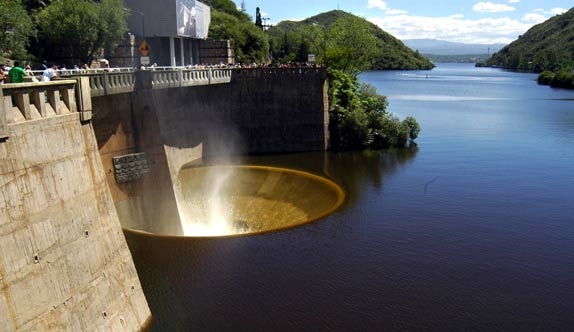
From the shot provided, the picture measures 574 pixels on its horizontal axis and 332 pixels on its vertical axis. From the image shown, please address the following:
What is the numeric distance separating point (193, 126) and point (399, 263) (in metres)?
26.7

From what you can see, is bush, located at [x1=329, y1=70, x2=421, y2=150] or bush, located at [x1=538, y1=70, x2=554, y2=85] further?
bush, located at [x1=538, y1=70, x2=554, y2=85]

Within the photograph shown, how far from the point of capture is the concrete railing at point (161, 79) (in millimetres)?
29797

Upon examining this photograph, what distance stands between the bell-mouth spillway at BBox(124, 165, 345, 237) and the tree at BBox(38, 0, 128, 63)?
20270 mm

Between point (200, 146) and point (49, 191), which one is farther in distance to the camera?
point (200, 146)

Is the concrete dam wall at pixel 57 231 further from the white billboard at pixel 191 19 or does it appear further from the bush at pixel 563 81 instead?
the bush at pixel 563 81

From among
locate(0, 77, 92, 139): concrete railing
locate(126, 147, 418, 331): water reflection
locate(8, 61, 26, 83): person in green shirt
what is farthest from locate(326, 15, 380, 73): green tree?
locate(8, 61, 26, 83): person in green shirt

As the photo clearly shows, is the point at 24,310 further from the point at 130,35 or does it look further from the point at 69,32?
the point at 130,35

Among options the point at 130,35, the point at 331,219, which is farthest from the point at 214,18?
the point at 331,219

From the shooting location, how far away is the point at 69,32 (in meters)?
51.0

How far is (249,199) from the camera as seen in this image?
4138cm

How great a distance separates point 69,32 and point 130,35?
1099cm

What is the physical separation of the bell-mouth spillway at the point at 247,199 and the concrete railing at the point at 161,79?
7833 mm

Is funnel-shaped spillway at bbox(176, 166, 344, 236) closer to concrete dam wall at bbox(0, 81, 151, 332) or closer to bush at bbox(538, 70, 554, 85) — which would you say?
concrete dam wall at bbox(0, 81, 151, 332)

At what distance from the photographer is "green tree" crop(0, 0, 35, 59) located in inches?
1690
